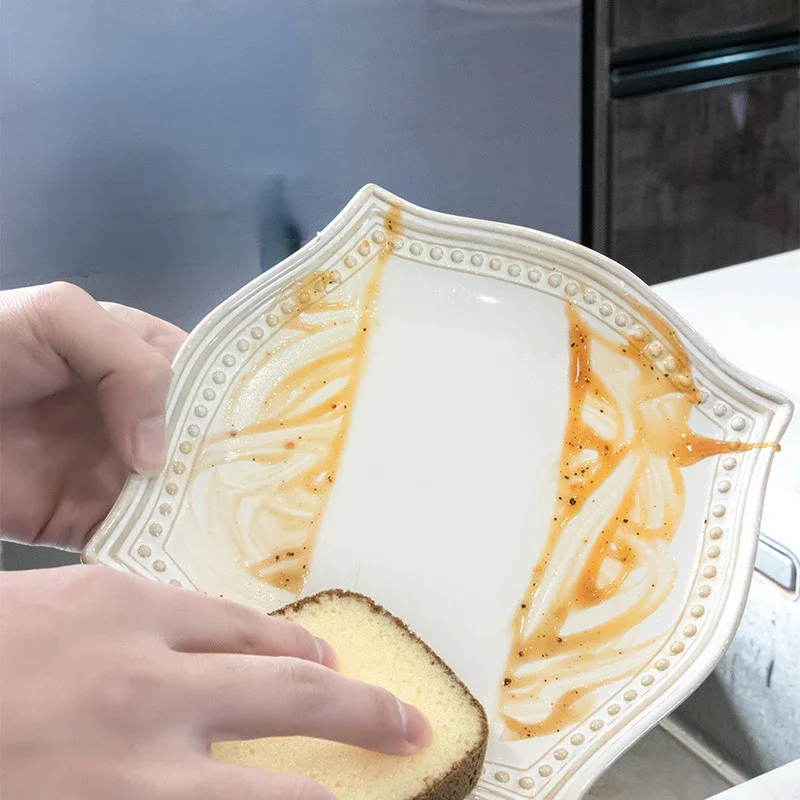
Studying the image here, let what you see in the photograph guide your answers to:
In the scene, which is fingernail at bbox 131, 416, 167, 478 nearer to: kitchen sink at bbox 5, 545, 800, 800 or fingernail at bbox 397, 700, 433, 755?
fingernail at bbox 397, 700, 433, 755

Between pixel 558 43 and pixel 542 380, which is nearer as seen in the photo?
pixel 542 380

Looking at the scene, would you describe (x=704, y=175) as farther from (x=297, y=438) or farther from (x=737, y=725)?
(x=297, y=438)

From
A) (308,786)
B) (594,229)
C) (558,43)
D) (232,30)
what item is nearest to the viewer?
(308,786)

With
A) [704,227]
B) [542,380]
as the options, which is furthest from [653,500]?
[704,227]

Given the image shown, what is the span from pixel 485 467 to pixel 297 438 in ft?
0.42

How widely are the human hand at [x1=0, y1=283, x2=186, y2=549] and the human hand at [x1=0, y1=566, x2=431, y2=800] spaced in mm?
207

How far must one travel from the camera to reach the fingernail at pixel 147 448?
562 millimetres

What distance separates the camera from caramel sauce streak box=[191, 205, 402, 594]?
1.99ft

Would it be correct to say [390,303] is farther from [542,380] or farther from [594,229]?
[594,229]

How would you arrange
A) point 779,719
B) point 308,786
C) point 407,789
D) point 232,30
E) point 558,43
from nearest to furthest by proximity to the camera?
point 308,786 → point 407,789 → point 779,719 → point 232,30 → point 558,43

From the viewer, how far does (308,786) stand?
0.36 meters

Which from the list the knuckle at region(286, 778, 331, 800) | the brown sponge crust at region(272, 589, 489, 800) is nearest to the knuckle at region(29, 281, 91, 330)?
the brown sponge crust at region(272, 589, 489, 800)

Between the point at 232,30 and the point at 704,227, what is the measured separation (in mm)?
924

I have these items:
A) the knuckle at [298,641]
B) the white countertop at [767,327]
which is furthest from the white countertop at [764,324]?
the knuckle at [298,641]
